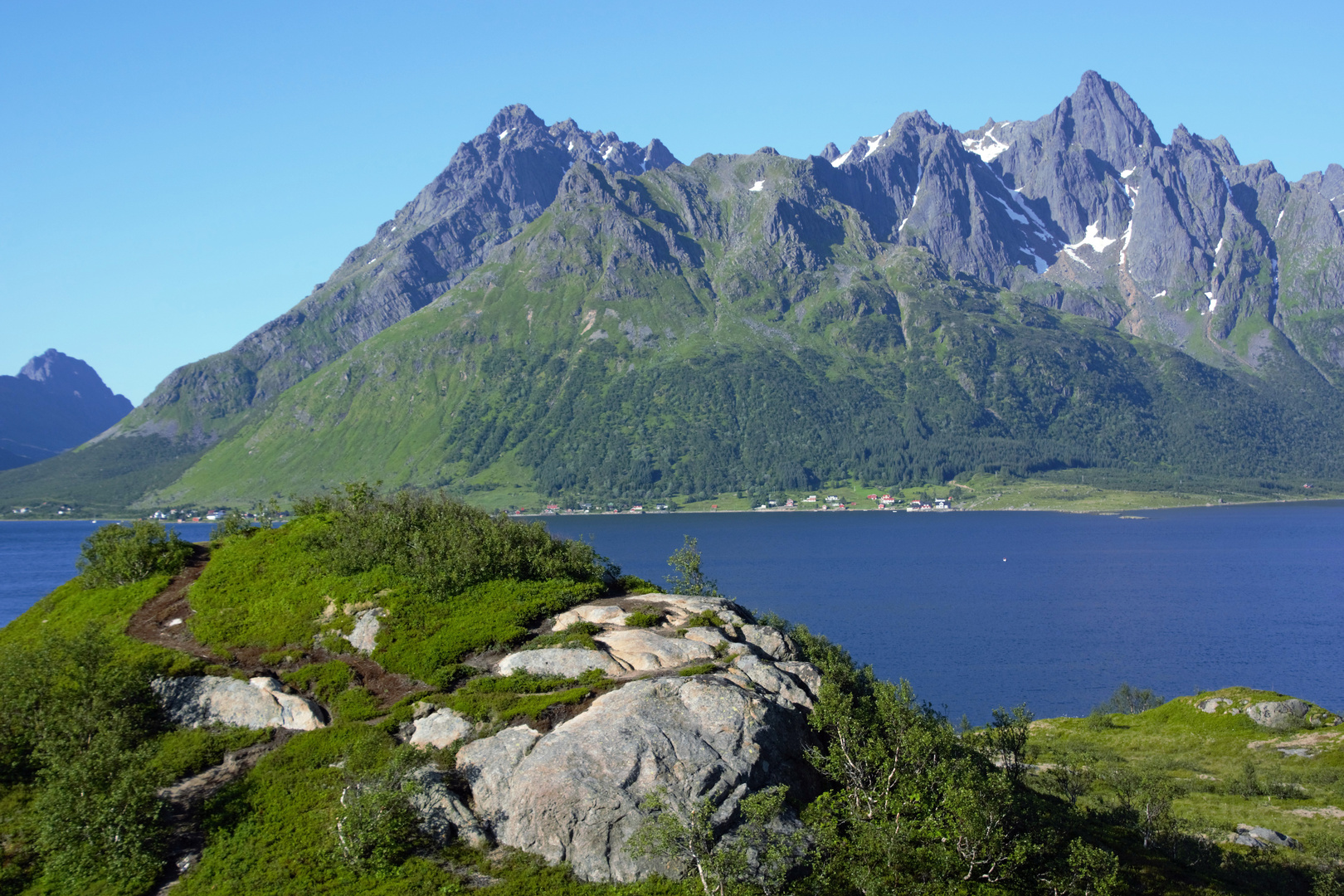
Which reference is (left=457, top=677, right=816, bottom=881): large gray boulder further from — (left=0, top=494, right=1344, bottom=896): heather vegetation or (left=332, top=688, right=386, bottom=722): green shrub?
(left=332, top=688, right=386, bottom=722): green shrub

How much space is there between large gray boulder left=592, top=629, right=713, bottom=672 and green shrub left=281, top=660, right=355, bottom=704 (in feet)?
37.6

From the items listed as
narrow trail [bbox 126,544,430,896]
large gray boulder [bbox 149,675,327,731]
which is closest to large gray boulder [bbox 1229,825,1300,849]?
narrow trail [bbox 126,544,430,896]

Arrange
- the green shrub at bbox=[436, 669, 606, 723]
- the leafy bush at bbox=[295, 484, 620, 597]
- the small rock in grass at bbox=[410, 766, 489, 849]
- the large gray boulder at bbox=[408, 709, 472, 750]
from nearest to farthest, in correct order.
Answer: the small rock in grass at bbox=[410, 766, 489, 849] < the large gray boulder at bbox=[408, 709, 472, 750] < the green shrub at bbox=[436, 669, 606, 723] < the leafy bush at bbox=[295, 484, 620, 597]

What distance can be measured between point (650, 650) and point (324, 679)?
14.8 metres

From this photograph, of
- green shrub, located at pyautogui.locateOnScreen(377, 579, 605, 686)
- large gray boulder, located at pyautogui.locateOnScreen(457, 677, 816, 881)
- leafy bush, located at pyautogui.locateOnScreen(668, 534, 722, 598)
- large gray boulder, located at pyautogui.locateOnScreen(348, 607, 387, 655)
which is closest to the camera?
large gray boulder, located at pyautogui.locateOnScreen(457, 677, 816, 881)

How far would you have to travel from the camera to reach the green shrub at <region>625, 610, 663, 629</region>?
42.8 m

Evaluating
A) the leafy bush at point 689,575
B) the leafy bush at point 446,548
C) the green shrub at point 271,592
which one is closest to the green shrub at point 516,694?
the leafy bush at point 446,548

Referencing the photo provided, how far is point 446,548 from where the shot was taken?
157ft

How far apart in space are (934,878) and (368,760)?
21214 mm

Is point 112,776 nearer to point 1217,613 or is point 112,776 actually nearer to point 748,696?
point 748,696

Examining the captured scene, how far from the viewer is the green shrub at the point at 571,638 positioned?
40.2 meters

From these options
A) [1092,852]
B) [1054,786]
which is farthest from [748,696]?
[1054,786]

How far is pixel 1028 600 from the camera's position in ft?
554

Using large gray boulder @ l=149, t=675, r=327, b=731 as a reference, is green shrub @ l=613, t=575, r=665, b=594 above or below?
above
